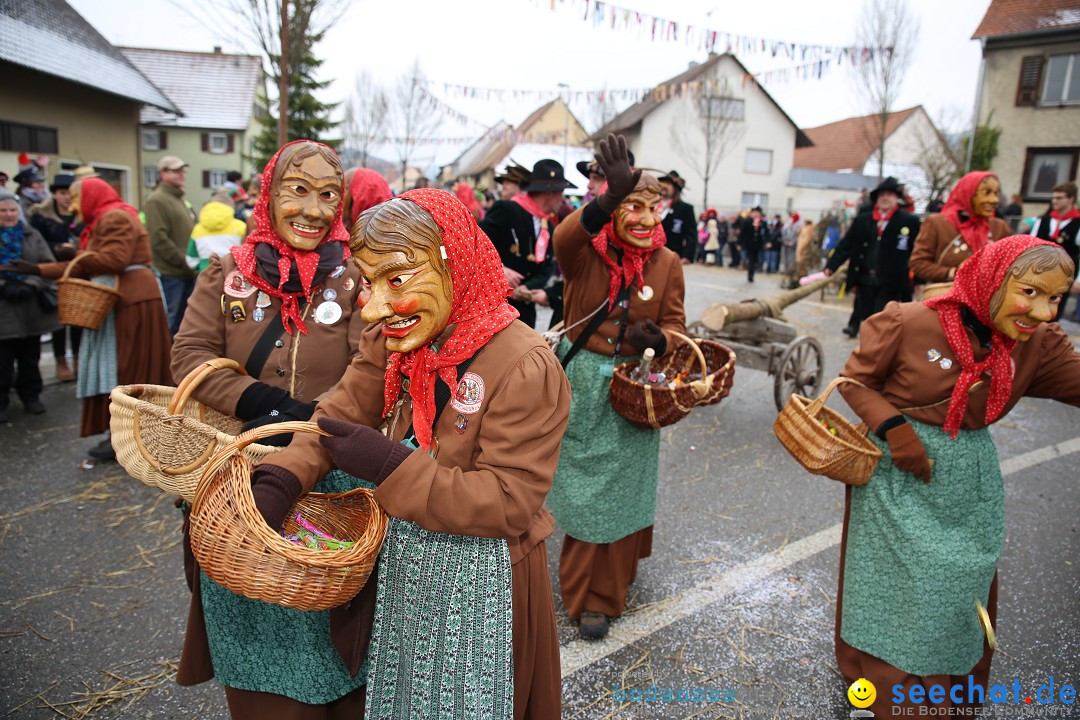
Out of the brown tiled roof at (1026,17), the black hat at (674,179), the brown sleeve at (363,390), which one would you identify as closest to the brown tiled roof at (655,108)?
the brown tiled roof at (1026,17)

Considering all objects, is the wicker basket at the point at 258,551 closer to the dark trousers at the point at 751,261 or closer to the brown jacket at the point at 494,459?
the brown jacket at the point at 494,459

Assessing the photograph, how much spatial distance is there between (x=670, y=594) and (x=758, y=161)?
3586 centimetres

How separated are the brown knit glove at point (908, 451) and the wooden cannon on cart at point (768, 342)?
3.77 m

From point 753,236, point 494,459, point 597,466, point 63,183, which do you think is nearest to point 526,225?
point 597,466

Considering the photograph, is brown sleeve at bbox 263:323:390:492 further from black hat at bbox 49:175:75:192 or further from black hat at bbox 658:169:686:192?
black hat at bbox 49:175:75:192

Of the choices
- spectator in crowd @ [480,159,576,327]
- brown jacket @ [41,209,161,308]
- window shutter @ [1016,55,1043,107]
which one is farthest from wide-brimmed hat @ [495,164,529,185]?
window shutter @ [1016,55,1043,107]

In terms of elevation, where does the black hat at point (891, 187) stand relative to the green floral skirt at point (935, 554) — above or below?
above

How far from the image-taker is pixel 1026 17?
21.3 meters

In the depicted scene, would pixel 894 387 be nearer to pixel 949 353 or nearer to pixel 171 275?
pixel 949 353

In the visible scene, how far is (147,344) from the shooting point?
5.09 meters

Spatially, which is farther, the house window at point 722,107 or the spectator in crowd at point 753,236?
the house window at point 722,107

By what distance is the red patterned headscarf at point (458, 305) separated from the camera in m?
1.75

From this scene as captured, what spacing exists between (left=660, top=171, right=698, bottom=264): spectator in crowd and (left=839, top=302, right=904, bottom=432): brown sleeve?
483 cm

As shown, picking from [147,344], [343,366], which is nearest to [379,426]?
[343,366]
